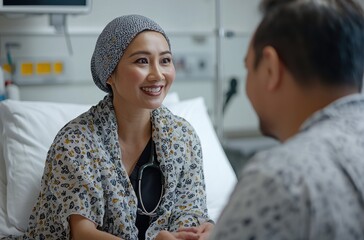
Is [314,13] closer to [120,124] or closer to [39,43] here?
[120,124]

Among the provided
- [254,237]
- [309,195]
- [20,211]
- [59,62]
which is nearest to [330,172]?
[309,195]

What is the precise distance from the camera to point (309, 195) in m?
0.87

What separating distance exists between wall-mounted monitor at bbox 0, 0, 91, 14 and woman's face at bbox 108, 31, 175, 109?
0.78m

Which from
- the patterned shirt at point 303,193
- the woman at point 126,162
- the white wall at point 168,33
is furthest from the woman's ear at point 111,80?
the patterned shirt at point 303,193

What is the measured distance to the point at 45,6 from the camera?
2.52 meters

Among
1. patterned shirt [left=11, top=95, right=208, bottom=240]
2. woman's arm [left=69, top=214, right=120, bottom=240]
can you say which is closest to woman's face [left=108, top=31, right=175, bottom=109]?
patterned shirt [left=11, top=95, right=208, bottom=240]

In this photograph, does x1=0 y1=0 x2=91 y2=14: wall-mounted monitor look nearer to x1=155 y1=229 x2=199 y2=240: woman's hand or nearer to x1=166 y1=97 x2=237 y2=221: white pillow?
x1=166 y1=97 x2=237 y2=221: white pillow

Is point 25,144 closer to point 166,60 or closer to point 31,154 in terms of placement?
point 31,154

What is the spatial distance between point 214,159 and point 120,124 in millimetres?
617

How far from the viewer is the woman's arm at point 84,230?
1724 millimetres

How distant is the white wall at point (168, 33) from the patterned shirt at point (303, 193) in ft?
6.73

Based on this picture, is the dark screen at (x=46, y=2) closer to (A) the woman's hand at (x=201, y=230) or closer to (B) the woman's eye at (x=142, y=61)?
(B) the woman's eye at (x=142, y=61)

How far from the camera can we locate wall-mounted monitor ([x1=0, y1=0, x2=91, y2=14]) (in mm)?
2455

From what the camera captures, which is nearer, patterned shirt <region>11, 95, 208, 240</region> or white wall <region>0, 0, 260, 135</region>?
patterned shirt <region>11, 95, 208, 240</region>
